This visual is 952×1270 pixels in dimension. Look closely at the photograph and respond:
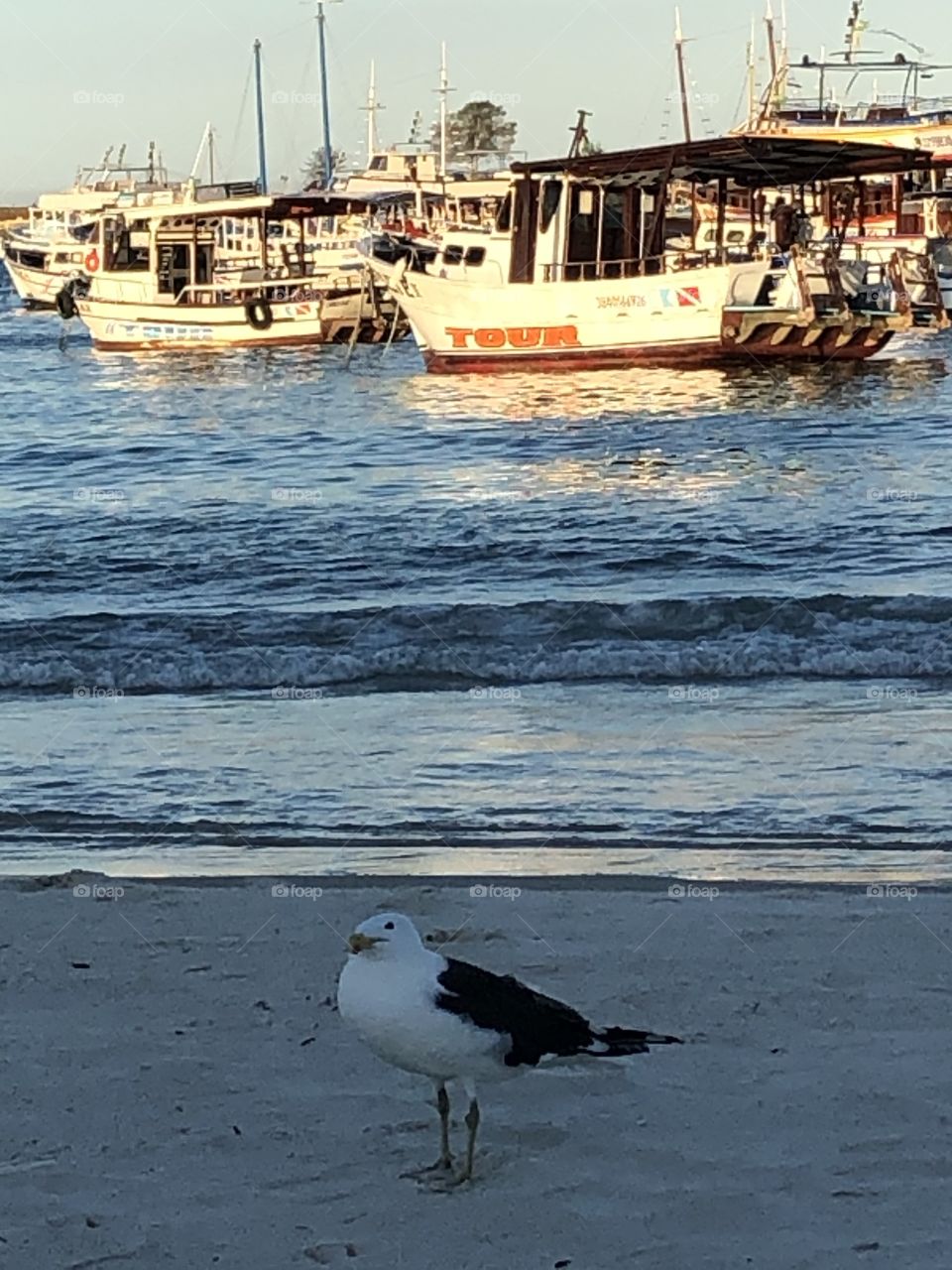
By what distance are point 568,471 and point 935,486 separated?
424cm

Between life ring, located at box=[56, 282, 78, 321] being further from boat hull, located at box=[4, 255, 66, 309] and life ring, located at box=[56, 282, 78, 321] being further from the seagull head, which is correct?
the seagull head

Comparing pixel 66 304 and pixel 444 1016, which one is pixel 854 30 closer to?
pixel 66 304

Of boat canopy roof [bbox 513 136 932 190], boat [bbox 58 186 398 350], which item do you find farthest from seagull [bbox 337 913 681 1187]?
boat [bbox 58 186 398 350]

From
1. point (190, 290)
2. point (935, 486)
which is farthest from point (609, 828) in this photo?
point (190, 290)

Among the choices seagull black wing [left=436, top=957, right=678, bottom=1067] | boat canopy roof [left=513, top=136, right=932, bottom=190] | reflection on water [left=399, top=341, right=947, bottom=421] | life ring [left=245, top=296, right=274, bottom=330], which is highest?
boat canopy roof [left=513, top=136, right=932, bottom=190]

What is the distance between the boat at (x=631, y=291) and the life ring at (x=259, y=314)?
8.18 meters

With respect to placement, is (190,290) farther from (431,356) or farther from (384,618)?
(384,618)

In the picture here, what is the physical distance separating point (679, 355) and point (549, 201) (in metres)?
3.37

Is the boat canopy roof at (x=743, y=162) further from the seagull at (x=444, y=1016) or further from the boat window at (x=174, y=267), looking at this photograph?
the seagull at (x=444, y=1016)

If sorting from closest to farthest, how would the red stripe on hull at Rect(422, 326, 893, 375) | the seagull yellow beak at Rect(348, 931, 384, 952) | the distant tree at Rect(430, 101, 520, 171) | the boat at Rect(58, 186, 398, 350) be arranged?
the seagull yellow beak at Rect(348, 931, 384, 952)
the red stripe on hull at Rect(422, 326, 893, 375)
the boat at Rect(58, 186, 398, 350)
the distant tree at Rect(430, 101, 520, 171)

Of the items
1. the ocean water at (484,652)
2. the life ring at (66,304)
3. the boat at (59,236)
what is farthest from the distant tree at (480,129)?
the ocean water at (484,652)

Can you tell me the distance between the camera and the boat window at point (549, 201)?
32.3 metres

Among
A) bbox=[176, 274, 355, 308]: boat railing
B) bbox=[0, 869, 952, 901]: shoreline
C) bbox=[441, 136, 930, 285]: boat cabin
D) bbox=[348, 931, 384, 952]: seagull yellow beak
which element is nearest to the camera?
bbox=[348, 931, 384, 952]: seagull yellow beak

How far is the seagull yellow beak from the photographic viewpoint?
372 centimetres
